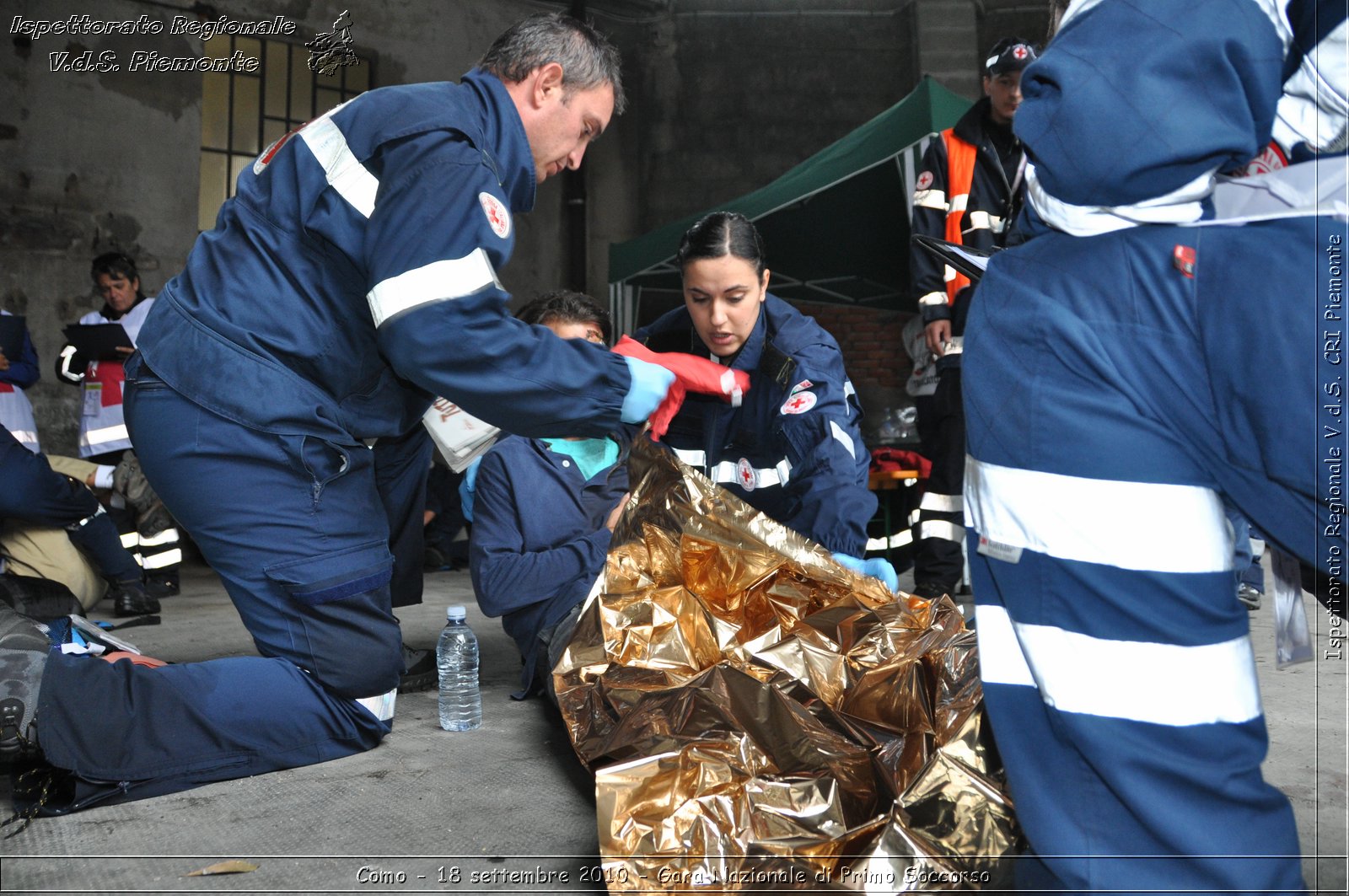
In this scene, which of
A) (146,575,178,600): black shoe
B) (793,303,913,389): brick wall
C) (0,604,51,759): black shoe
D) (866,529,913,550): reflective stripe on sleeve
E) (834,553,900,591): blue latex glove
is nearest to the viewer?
(0,604,51,759): black shoe

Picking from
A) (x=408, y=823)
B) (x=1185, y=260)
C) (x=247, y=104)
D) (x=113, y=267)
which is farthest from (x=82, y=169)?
(x=1185, y=260)

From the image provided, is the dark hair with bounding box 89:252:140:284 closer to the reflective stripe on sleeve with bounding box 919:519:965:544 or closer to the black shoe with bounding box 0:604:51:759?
the black shoe with bounding box 0:604:51:759

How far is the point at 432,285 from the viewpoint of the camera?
5.47 feet

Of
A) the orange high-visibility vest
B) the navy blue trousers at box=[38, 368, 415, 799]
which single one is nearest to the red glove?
the navy blue trousers at box=[38, 368, 415, 799]

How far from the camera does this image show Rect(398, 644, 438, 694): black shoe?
2517 millimetres

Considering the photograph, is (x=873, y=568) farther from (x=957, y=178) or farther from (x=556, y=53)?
(x=957, y=178)

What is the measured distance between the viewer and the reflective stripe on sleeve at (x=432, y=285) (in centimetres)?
167

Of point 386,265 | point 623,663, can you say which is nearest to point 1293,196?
point 623,663

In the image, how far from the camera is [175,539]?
452 cm

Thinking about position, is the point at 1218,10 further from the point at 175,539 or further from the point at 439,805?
the point at 175,539

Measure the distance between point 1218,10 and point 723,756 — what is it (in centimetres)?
104

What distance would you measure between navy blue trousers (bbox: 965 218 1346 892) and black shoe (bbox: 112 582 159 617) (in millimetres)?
3473

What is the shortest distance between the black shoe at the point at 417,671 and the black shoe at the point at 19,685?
2.95 feet

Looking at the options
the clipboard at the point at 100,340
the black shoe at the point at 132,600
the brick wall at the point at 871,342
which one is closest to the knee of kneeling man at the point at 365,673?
the black shoe at the point at 132,600
